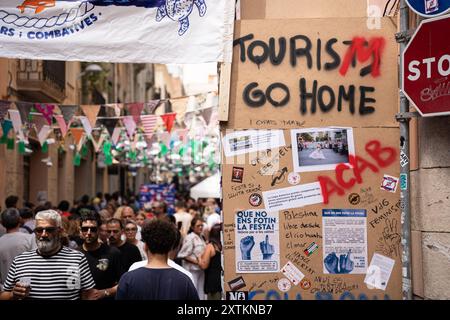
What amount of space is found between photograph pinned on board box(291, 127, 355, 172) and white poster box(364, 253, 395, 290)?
842 millimetres

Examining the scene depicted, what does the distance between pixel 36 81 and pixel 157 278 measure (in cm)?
1628

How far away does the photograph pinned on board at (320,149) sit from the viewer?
5.90 metres

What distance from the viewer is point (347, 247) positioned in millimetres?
5855

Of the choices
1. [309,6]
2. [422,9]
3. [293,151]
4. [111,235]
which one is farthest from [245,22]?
[111,235]

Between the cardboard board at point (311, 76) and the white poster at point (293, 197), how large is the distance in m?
0.53

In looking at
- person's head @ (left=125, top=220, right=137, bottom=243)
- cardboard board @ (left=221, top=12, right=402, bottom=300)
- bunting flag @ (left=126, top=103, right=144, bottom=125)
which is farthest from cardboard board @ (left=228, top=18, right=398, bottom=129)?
bunting flag @ (left=126, top=103, right=144, bottom=125)

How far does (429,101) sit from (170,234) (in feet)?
6.61

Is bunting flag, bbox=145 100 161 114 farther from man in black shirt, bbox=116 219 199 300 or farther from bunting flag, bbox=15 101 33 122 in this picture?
man in black shirt, bbox=116 219 199 300

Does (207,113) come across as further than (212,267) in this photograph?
Yes

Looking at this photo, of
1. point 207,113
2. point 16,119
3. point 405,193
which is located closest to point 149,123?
point 207,113

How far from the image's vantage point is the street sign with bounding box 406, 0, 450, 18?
483 centimetres

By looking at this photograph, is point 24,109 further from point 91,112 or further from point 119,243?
point 119,243

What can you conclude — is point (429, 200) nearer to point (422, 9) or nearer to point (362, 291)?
point (362, 291)

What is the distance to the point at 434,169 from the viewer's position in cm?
525
